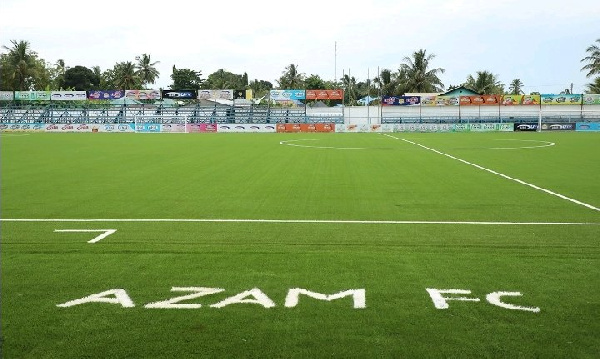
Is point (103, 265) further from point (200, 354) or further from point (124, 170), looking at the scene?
point (124, 170)

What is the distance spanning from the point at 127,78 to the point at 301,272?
111 metres

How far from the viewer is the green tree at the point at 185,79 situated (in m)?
118

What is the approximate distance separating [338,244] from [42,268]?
13.3 feet

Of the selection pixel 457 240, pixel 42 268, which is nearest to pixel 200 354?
pixel 42 268

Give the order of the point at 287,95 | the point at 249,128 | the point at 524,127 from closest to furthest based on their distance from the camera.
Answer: the point at 524,127 → the point at 249,128 → the point at 287,95

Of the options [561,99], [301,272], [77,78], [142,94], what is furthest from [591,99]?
[77,78]

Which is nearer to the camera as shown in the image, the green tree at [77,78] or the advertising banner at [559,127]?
the advertising banner at [559,127]

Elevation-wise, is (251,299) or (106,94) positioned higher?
(106,94)

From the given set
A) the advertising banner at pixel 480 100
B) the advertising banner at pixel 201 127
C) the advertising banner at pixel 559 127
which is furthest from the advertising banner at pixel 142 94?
the advertising banner at pixel 559 127

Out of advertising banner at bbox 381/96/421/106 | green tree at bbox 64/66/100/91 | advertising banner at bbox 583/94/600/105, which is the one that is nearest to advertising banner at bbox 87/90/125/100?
advertising banner at bbox 381/96/421/106

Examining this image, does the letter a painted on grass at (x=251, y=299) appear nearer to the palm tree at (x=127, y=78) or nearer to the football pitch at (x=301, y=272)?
the football pitch at (x=301, y=272)

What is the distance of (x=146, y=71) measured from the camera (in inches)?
4518

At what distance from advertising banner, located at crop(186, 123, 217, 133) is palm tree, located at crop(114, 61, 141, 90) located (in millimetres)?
53146

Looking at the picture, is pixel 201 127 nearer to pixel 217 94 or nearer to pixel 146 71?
pixel 217 94
